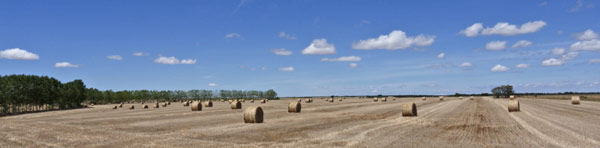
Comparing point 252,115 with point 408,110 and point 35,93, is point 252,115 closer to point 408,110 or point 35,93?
point 408,110

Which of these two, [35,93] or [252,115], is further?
[35,93]

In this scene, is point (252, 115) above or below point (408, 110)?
above

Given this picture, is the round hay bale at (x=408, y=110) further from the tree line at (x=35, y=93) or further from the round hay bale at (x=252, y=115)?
the tree line at (x=35, y=93)

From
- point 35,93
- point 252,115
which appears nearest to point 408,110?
point 252,115

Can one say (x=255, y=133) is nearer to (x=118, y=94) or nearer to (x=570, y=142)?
(x=570, y=142)

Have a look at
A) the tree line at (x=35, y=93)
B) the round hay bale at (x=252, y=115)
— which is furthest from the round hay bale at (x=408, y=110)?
the tree line at (x=35, y=93)

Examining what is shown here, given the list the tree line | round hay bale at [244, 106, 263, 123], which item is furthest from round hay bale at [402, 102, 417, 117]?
the tree line

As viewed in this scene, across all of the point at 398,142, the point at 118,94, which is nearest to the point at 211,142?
the point at 398,142

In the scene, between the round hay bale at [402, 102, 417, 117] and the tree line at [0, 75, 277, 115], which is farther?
the tree line at [0, 75, 277, 115]

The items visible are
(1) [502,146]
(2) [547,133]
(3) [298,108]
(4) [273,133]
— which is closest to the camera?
(1) [502,146]

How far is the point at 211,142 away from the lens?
15.8 metres

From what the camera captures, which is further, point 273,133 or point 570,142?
point 273,133

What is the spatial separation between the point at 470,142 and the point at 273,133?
8.27 metres

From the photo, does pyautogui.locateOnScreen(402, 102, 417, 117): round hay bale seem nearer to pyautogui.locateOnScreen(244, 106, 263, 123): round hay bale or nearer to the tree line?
pyautogui.locateOnScreen(244, 106, 263, 123): round hay bale
